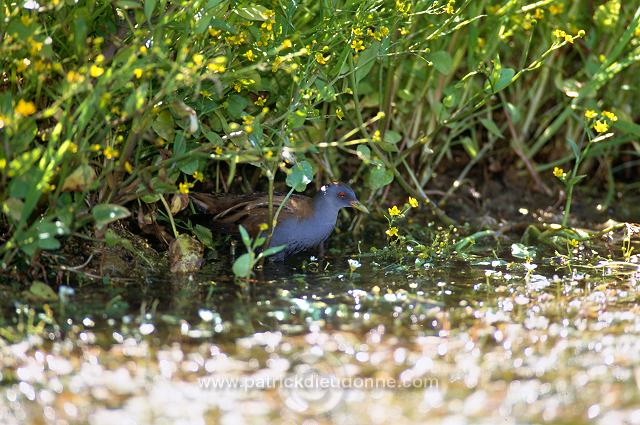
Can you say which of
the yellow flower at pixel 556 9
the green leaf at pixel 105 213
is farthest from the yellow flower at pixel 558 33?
the green leaf at pixel 105 213

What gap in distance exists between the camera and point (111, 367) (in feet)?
11.6

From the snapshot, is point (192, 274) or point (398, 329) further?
point (192, 274)

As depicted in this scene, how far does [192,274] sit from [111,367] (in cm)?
140

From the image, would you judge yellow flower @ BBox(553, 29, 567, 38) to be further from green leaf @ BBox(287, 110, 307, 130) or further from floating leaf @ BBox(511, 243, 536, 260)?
green leaf @ BBox(287, 110, 307, 130)

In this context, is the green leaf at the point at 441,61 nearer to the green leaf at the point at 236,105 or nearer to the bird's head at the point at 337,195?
the bird's head at the point at 337,195

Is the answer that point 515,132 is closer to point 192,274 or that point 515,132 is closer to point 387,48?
point 387,48

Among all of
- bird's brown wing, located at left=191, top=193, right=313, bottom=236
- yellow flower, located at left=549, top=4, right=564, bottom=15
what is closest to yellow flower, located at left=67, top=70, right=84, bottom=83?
bird's brown wing, located at left=191, top=193, right=313, bottom=236

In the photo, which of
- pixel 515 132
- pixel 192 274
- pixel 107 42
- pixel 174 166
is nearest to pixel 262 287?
pixel 192 274

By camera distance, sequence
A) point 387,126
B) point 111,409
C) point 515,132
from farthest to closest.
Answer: point 515,132 < point 387,126 < point 111,409

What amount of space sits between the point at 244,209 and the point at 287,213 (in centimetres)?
25

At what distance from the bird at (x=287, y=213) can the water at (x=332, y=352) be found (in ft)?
1.55

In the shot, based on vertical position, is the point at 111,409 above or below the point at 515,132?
above

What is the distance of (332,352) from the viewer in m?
3.77

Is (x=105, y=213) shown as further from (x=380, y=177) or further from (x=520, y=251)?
(x=520, y=251)
